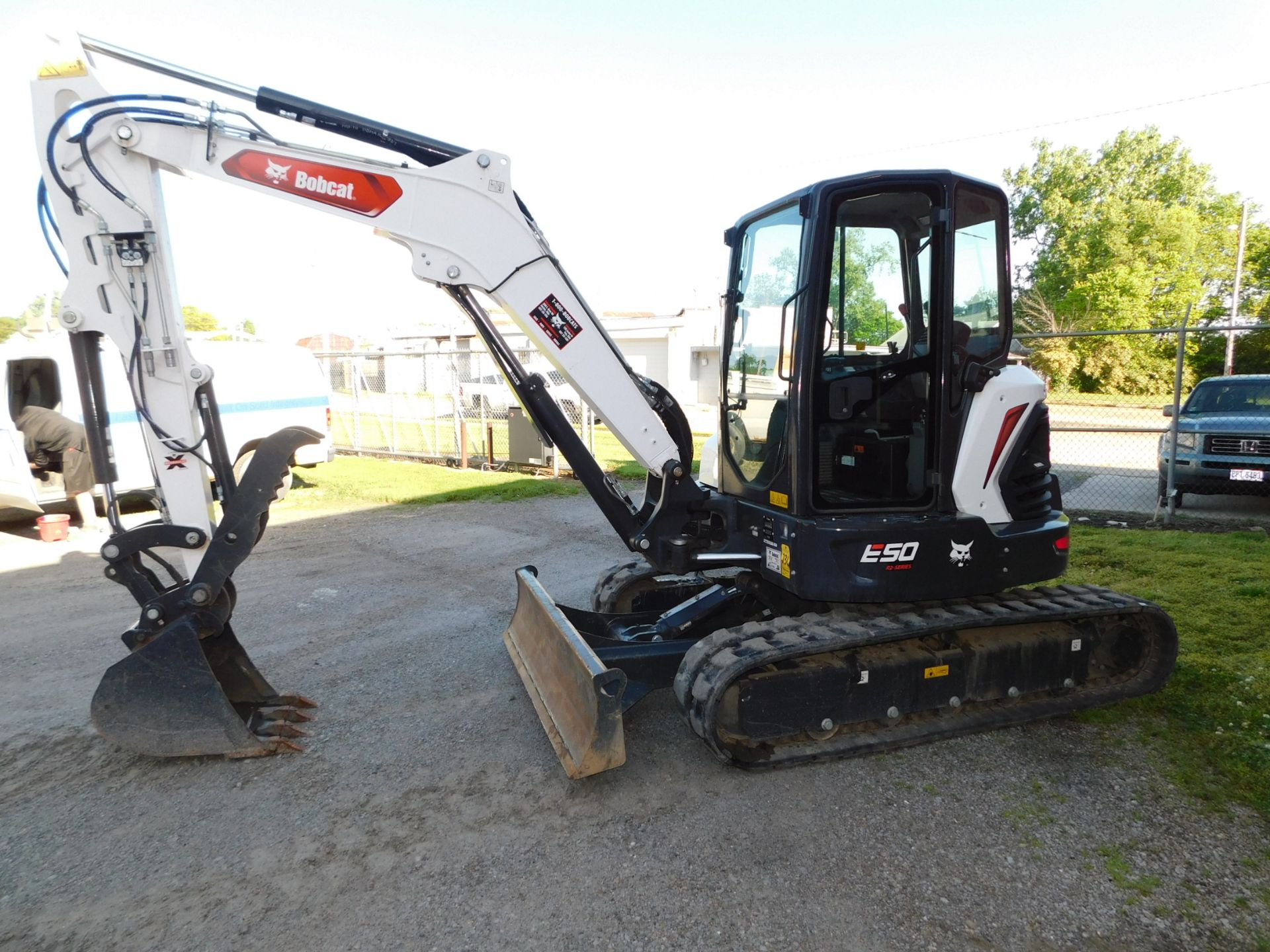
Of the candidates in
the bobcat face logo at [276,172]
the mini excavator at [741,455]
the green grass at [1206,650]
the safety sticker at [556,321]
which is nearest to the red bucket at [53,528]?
the mini excavator at [741,455]

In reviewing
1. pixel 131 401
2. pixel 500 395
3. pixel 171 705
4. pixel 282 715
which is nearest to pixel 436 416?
pixel 131 401

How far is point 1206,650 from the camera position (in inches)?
194

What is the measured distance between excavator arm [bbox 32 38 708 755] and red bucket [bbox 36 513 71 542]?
674cm

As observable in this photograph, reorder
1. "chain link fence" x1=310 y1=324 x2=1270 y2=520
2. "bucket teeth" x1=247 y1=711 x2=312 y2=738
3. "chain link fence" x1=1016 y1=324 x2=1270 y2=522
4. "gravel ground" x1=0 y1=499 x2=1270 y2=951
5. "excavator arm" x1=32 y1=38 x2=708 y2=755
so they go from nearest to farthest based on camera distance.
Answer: "gravel ground" x1=0 y1=499 x2=1270 y2=951 < "excavator arm" x1=32 y1=38 x2=708 y2=755 < "bucket teeth" x1=247 y1=711 x2=312 y2=738 < "chain link fence" x1=1016 y1=324 x2=1270 y2=522 < "chain link fence" x1=310 y1=324 x2=1270 y2=520

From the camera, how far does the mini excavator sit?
3613mm

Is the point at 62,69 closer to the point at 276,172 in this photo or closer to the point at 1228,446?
the point at 276,172

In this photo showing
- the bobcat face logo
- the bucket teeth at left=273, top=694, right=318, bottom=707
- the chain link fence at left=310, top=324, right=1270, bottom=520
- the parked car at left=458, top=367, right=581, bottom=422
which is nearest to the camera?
the bobcat face logo

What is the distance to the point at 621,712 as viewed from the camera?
11.2 feet

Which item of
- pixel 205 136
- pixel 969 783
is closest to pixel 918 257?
pixel 969 783

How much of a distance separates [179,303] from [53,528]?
7.25 meters

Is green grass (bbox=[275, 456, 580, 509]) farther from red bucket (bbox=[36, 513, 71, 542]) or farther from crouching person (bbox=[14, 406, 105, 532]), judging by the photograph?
red bucket (bbox=[36, 513, 71, 542])

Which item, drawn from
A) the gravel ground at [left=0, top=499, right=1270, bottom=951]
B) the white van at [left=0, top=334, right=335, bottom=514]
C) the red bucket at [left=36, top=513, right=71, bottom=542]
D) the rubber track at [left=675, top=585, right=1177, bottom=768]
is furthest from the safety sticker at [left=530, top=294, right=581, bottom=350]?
the red bucket at [left=36, top=513, right=71, bottom=542]

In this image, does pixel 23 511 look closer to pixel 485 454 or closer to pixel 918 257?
pixel 485 454

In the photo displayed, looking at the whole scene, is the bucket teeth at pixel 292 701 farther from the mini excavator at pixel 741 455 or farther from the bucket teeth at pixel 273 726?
the bucket teeth at pixel 273 726
